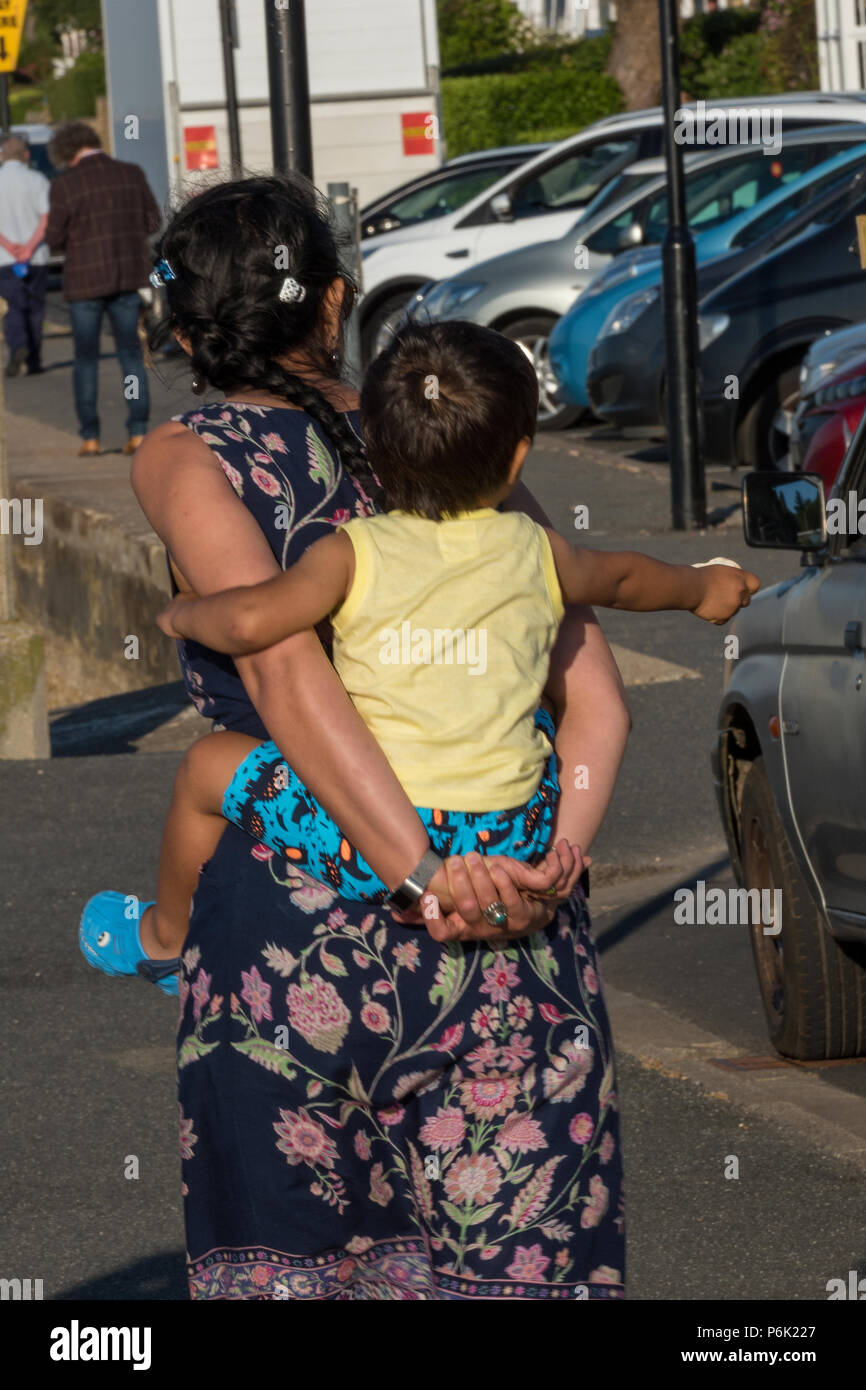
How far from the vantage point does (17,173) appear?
2144 centimetres

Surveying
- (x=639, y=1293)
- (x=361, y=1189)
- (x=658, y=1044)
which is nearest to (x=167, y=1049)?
(x=658, y=1044)

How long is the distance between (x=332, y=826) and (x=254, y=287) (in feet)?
2.15

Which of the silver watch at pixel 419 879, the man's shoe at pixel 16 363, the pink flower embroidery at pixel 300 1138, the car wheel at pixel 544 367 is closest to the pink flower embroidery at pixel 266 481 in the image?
the silver watch at pixel 419 879

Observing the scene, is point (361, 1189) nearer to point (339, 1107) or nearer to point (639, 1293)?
point (339, 1107)

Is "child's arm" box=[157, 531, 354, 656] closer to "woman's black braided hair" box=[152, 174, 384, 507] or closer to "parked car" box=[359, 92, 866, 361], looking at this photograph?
"woman's black braided hair" box=[152, 174, 384, 507]

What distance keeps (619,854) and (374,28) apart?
19.2 meters

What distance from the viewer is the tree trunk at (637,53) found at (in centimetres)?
3525

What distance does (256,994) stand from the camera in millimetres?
2504

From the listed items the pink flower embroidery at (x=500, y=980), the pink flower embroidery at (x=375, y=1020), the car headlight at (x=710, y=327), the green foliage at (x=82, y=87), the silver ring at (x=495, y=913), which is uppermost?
the green foliage at (x=82, y=87)

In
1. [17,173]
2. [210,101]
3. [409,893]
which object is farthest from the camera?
[210,101]

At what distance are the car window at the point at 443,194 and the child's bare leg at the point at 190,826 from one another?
19.7 metres

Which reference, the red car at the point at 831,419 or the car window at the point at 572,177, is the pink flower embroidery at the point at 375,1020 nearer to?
the red car at the point at 831,419

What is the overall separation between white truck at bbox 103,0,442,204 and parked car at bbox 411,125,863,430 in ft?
23.4

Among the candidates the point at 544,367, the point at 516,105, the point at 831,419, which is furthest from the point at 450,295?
the point at 516,105
